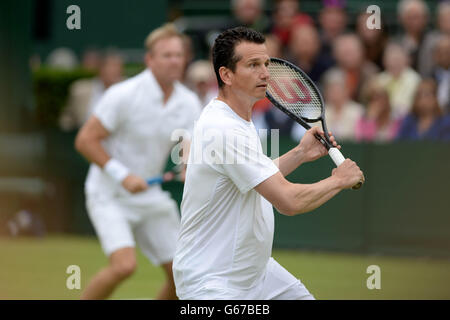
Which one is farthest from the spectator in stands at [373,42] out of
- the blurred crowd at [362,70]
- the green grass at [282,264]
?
the green grass at [282,264]

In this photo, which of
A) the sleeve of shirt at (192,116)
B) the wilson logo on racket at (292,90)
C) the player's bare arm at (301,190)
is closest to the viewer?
the player's bare arm at (301,190)

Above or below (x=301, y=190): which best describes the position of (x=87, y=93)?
above

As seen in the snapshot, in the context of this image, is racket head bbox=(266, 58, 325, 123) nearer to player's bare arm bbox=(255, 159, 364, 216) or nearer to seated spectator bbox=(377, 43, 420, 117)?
player's bare arm bbox=(255, 159, 364, 216)

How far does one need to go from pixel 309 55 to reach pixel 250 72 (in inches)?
257

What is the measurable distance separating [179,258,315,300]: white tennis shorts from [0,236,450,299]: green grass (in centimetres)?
294

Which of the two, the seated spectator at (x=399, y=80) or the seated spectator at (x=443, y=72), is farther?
the seated spectator at (x=399, y=80)

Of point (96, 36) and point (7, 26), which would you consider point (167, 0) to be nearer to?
point (96, 36)

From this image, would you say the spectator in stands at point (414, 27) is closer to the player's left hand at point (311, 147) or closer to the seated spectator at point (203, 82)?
the seated spectator at point (203, 82)

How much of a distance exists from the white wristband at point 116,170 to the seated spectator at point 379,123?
14.2ft

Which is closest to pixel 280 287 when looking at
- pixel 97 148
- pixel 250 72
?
pixel 250 72

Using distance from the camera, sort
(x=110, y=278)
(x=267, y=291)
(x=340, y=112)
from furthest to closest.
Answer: (x=340, y=112)
(x=110, y=278)
(x=267, y=291)

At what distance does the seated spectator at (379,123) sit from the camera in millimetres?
10312

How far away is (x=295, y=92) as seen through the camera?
18.1 ft

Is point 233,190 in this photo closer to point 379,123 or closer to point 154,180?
point 154,180
